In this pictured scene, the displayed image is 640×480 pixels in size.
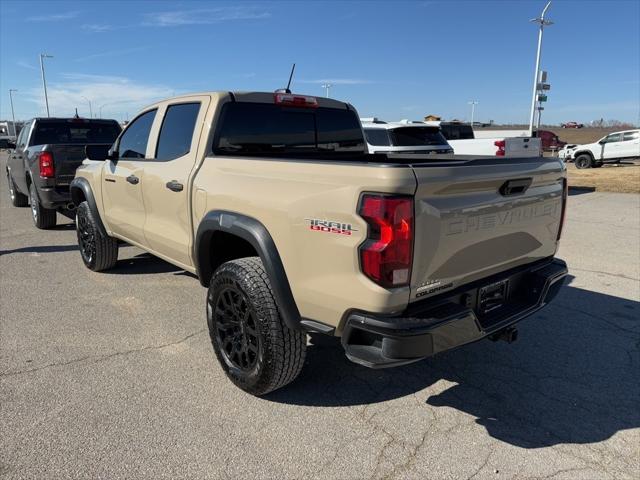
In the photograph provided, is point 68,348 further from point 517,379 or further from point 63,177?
point 63,177

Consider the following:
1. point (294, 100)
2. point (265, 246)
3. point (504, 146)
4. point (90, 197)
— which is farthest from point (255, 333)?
point (504, 146)

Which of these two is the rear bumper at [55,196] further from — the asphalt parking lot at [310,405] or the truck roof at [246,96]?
the truck roof at [246,96]

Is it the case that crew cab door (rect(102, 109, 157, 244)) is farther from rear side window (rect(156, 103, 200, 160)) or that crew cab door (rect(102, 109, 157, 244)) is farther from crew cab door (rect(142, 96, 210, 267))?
rear side window (rect(156, 103, 200, 160))

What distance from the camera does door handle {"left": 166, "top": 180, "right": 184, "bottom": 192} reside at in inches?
146

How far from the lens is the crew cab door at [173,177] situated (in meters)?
3.71

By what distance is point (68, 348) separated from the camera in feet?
12.6

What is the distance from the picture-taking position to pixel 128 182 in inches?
181

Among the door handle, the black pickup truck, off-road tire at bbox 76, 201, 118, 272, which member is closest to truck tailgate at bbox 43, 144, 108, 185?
the black pickup truck

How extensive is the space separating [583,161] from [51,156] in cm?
2360

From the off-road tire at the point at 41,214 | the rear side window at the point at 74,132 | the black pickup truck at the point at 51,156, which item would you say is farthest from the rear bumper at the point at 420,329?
the rear side window at the point at 74,132

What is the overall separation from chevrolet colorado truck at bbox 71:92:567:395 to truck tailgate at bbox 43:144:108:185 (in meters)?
3.62

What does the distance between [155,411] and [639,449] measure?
277cm

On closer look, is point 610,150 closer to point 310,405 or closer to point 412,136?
point 412,136

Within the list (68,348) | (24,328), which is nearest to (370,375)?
(68,348)
